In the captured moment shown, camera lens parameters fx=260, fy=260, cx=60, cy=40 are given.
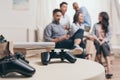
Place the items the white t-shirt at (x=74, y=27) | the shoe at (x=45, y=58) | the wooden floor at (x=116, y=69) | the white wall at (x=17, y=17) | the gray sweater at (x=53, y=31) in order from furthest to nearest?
the white wall at (x=17, y=17)
the white t-shirt at (x=74, y=27)
the gray sweater at (x=53, y=31)
the wooden floor at (x=116, y=69)
the shoe at (x=45, y=58)

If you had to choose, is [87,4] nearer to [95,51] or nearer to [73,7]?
[73,7]

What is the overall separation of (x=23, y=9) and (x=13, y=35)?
1.69 feet

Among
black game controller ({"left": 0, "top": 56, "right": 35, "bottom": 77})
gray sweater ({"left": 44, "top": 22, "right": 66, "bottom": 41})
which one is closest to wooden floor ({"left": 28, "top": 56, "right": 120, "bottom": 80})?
gray sweater ({"left": 44, "top": 22, "right": 66, "bottom": 41})

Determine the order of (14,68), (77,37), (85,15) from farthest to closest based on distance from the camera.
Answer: (85,15), (77,37), (14,68)

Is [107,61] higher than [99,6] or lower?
lower

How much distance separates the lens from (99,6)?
5273 millimetres

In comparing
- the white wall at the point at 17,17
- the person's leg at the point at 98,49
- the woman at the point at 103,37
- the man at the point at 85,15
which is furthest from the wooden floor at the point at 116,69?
the white wall at the point at 17,17

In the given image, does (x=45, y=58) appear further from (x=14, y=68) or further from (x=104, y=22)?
(x=104, y=22)

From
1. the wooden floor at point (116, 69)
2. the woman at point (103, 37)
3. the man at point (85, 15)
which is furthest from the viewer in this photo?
the man at point (85, 15)

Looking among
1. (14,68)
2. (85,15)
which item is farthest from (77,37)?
(14,68)

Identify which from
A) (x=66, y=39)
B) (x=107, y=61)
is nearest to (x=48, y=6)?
(x=66, y=39)

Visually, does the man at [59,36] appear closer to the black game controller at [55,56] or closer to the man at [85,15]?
the man at [85,15]

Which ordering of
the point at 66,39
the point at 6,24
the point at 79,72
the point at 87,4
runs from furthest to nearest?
1. the point at 87,4
2. the point at 6,24
3. the point at 66,39
4. the point at 79,72

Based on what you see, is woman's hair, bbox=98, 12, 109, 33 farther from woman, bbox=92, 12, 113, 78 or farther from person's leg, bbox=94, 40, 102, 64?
person's leg, bbox=94, 40, 102, 64
